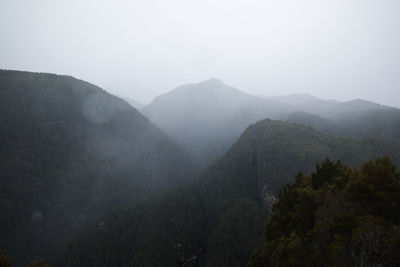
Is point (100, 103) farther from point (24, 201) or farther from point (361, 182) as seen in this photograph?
point (361, 182)

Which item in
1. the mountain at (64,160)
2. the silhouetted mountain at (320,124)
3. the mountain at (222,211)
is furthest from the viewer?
the silhouetted mountain at (320,124)

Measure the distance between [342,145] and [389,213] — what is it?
64974 mm

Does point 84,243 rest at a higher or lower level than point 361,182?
lower

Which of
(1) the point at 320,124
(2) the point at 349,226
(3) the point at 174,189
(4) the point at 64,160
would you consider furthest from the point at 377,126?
(4) the point at 64,160

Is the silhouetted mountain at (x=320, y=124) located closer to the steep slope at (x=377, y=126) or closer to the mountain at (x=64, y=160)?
the steep slope at (x=377, y=126)

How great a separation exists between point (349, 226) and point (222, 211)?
73955mm

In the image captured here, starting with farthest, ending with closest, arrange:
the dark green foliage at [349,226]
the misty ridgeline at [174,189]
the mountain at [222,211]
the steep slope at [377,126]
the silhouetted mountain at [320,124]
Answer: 1. the silhouetted mountain at [320,124]
2. the steep slope at [377,126]
3. the mountain at [222,211]
4. the misty ridgeline at [174,189]
5. the dark green foliage at [349,226]

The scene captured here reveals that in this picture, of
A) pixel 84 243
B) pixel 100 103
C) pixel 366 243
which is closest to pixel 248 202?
pixel 84 243

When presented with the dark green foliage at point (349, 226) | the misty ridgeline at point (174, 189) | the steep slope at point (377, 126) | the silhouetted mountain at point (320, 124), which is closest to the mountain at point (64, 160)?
the misty ridgeline at point (174, 189)

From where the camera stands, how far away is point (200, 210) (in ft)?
289

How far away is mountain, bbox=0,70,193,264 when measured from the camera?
3750 inches

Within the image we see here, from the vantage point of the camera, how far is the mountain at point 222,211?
63656 mm

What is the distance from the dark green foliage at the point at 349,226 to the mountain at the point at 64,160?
107275mm

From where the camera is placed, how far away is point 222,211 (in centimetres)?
8381
